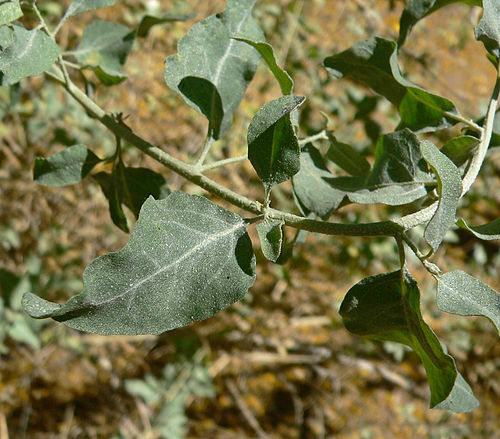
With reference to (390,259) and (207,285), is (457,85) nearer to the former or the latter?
(390,259)

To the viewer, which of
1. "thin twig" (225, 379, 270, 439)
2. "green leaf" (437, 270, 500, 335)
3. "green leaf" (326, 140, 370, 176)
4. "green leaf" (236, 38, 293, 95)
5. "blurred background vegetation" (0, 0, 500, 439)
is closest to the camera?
"green leaf" (437, 270, 500, 335)

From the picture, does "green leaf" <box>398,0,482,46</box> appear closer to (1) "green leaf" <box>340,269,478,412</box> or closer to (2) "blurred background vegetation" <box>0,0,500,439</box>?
(1) "green leaf" <box>340,269,478,412</box>

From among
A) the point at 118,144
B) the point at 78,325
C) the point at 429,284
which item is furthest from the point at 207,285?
the point at 429,284

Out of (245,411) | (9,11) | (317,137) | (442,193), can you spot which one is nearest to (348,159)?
(317,137)

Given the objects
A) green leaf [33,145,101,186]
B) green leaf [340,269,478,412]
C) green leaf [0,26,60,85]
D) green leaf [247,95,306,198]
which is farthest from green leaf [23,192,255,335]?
green leaf [33,145,101,186]

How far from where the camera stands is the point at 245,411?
9.30 ft

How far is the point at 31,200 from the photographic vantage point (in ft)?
8.79

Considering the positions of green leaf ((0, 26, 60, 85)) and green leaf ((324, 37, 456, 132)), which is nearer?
green leaf ((0, 26, 60, 85))

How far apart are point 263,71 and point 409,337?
113 inches

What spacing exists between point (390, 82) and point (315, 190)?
27 centimetres

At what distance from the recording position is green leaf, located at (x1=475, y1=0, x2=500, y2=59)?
99cm

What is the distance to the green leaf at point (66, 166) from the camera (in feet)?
3.77

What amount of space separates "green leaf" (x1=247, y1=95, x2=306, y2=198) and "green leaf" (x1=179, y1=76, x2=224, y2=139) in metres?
0.23

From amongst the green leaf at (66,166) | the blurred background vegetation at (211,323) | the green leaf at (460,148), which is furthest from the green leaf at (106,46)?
the blurred background vegetation at (211,323)
